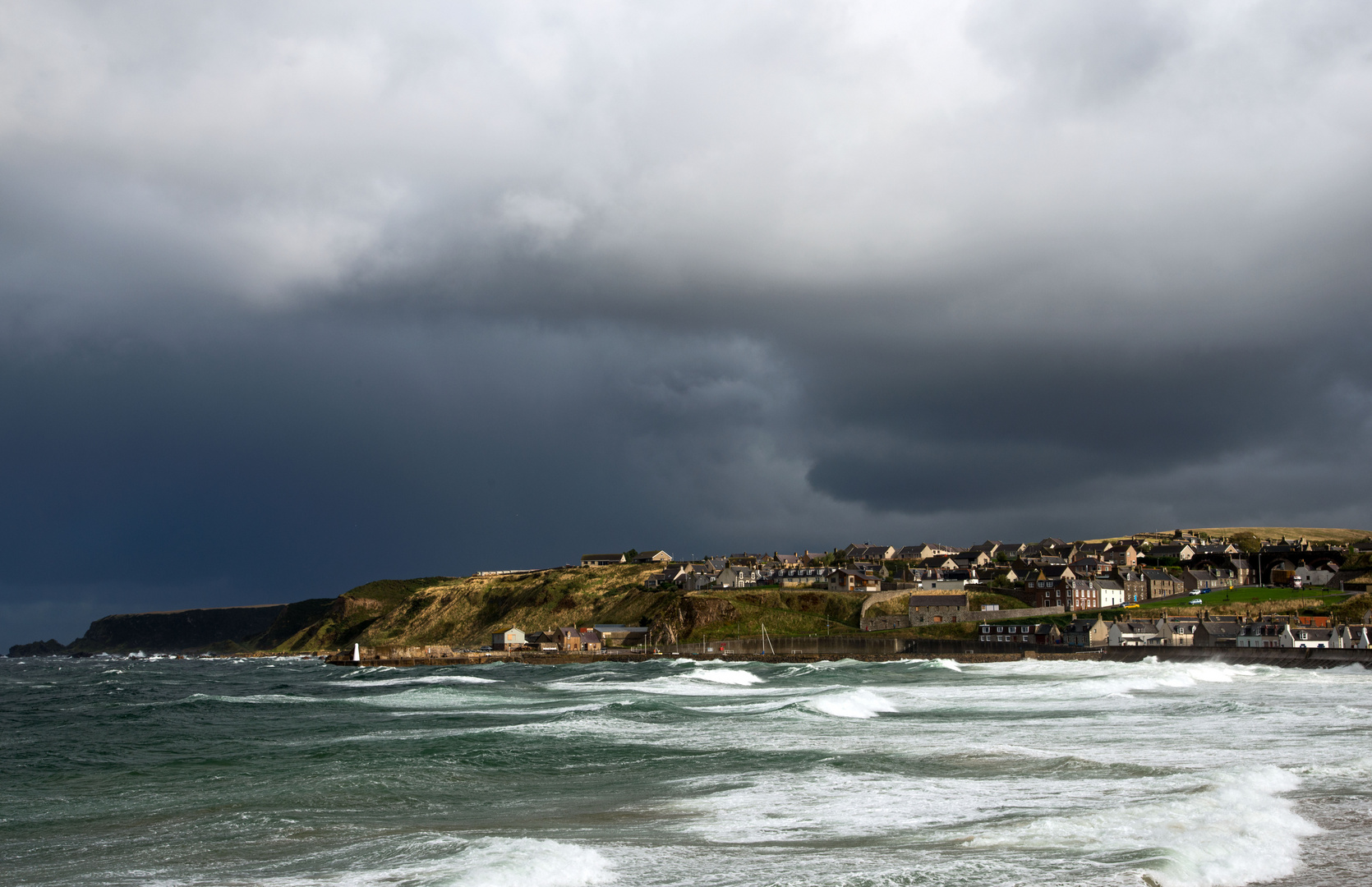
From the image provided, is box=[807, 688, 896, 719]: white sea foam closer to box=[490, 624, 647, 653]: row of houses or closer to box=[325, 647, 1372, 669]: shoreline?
box=[325, 647, 1372, 669]: shoreline

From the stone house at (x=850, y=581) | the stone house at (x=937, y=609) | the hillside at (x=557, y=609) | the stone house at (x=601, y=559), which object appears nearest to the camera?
the stone house at (x=937, y=609)

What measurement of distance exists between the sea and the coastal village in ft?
125

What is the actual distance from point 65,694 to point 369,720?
36425 mm

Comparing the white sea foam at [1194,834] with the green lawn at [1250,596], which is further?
the green lawn at [1250,596]

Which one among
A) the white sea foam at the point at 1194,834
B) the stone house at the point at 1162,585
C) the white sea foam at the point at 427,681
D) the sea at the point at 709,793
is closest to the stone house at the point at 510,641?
the white sea foam at the point at 427,681

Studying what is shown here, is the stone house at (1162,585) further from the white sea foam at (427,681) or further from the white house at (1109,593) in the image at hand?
the white sea foam at (427,681)

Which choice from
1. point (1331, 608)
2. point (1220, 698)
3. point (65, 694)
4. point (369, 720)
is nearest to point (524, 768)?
point (369, 720)

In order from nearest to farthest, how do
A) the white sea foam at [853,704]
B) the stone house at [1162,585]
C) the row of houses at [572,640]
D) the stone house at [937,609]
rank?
the white sea foam at [853,704] < the stone house at [937,609] < the row of houses at [572,640] < the stone house at [1162,585]

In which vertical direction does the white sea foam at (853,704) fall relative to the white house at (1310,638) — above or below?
above

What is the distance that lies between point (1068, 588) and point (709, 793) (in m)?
93.2

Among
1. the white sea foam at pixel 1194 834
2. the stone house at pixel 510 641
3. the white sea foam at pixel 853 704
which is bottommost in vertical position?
the stone house at pixel 510 641

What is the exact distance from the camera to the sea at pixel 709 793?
14.1m

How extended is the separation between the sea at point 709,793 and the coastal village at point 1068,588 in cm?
3820

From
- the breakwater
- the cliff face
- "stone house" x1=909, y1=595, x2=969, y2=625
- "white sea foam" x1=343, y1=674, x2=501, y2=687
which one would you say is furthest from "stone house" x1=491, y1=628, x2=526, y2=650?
"stone house" x1=909, y1=595, x2=969, y2=625
